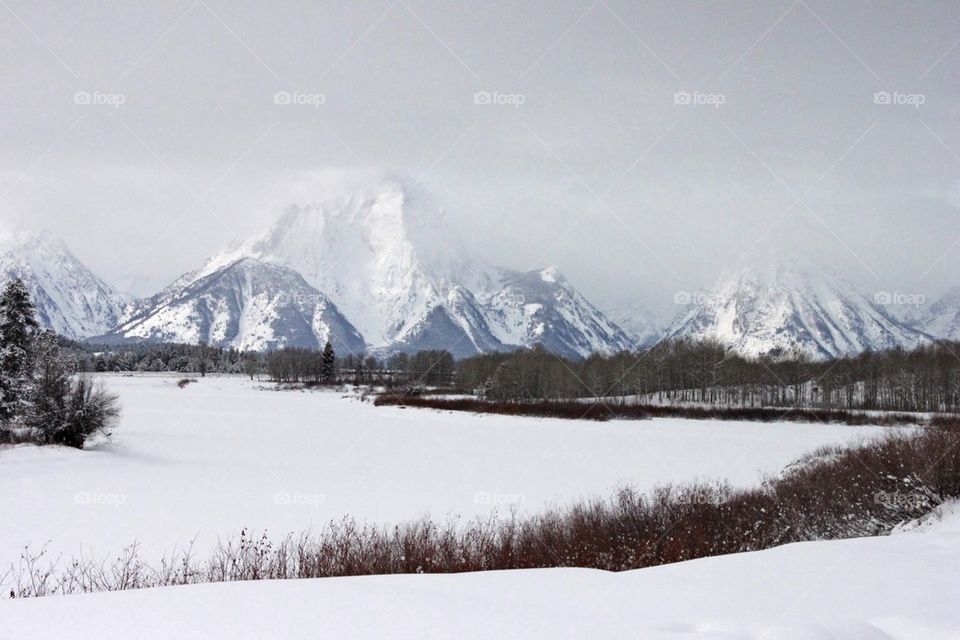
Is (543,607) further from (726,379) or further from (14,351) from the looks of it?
(726,379)

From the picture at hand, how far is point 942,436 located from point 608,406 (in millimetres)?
62984

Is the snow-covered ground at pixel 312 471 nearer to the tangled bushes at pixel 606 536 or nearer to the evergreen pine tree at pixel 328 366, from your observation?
the tangled bushes at pixel 606 536

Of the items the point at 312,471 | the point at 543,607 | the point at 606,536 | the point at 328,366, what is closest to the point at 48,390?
the point at 312,471

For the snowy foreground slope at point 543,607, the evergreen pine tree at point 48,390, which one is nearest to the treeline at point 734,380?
the evergreen pine tree at point 48,390

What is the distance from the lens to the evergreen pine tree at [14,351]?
31.2 m

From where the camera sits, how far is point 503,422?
212 ft

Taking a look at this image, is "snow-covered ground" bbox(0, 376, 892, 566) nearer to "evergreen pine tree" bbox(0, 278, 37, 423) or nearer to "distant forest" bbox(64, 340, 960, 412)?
"evergreen pine tree" bbox(0, 278, 37, 423)

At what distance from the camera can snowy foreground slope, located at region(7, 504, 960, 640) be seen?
16.0 ft

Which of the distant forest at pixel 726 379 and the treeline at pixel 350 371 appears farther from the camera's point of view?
the treeline at pixel 350 371

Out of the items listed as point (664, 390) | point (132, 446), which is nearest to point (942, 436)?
point (132, 446)

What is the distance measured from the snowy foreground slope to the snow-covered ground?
1097 cm

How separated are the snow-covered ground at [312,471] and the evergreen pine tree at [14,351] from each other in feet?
13.3

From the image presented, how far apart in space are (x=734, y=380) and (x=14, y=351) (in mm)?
100939

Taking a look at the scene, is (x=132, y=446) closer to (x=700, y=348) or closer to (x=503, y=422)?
(x=503, y=422)
